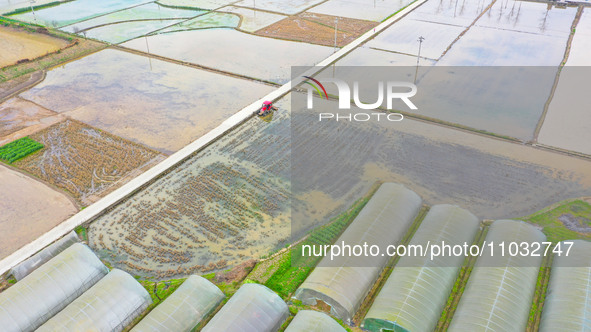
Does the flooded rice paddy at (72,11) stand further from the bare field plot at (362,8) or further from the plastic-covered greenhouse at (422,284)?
the plastic-covered greenhouse at (422,284)

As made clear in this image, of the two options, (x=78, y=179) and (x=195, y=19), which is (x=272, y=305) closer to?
(x=78, y=179)

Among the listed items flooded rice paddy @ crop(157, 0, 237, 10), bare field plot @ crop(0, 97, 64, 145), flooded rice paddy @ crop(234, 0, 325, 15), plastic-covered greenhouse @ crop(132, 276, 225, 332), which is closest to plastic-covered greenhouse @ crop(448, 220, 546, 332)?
plastic-covered greenhouse @ crop(132, 276, 225, 332)

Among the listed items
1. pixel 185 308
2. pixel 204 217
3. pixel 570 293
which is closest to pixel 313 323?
pixel 185 308

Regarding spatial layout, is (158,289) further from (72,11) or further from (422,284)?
(72,11)

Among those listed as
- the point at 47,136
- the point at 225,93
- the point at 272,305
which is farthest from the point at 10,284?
the point at 225,93

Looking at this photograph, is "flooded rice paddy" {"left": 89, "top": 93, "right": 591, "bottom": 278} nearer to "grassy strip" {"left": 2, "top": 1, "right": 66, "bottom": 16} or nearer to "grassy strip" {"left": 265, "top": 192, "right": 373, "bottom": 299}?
"grassy strip" {"left": 265, "top": 192, "right": 373, "bottom": 299}

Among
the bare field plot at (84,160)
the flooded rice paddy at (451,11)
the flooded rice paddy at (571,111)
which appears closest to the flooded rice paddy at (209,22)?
the flooded rice paddy at (451,11)
